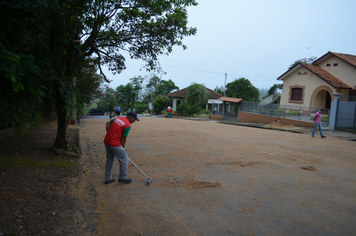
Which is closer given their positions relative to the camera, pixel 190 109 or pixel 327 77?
pixel 327 77

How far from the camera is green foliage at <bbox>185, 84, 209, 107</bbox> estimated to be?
37.7 m

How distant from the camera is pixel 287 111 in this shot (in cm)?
2278

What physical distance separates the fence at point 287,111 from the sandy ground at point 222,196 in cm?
1275

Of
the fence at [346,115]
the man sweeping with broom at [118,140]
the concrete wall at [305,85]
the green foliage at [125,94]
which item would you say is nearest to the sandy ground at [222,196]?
the man sweeping with broom at [118,140]

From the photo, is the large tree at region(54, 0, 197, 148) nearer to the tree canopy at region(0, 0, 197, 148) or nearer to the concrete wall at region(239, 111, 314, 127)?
the tree canopy at region(0, 0, 197, 148)

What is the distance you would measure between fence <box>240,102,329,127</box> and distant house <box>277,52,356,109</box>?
3271mm

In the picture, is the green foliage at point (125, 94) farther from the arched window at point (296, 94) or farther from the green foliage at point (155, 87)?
the arched window at point (296, 94)

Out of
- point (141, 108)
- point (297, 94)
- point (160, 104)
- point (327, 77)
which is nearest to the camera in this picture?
point (327, 77)

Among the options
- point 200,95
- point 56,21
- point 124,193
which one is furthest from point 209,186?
point 200,95

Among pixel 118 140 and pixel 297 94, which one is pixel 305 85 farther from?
pixel 118 140

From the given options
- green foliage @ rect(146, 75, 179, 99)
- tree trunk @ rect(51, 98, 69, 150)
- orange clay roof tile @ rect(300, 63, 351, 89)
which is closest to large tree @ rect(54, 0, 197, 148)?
tree trunk @ rect(51, 98, 69, 150)

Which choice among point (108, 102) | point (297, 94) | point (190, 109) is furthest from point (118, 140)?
point (108, 102)

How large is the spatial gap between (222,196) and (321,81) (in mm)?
23295

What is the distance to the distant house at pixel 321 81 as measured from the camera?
23188 millimetres
